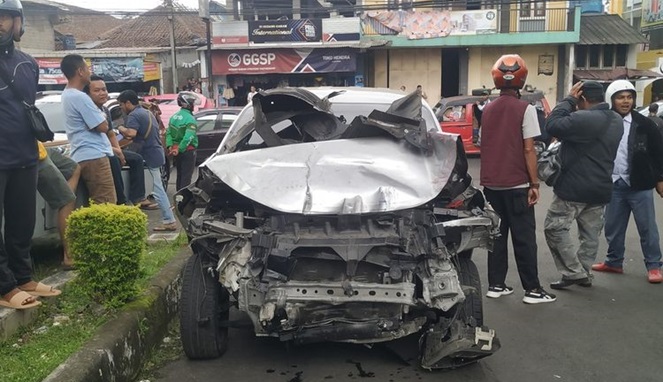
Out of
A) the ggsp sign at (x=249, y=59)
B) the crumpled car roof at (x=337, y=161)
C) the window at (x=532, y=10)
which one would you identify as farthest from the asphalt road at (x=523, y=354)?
the window at (x=532, y=10)

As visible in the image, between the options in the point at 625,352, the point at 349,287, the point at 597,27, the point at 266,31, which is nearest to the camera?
the point at 349,287

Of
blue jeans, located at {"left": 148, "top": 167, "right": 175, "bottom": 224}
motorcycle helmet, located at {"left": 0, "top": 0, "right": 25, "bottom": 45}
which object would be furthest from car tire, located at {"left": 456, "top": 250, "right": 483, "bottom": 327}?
blue jeans, located at {"left": 148, "top": 167, "right": 175, "bottom": 224}

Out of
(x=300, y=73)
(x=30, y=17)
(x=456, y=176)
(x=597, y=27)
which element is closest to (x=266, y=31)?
(x=300, y=73)

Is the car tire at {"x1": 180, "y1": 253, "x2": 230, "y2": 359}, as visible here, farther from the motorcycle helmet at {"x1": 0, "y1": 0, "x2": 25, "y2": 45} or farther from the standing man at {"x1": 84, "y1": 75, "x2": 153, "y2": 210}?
the motorcycle helmet at {"x1": 0, "y1": 0, "x2": 25, "y2": 45}

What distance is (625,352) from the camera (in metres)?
4.17

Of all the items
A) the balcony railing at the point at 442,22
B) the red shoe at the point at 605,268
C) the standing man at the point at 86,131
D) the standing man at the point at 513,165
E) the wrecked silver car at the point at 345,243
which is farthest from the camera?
the balcony railing at the point at 442,22

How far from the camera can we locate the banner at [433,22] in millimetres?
26609

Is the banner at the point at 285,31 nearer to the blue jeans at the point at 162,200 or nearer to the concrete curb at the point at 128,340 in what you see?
the blue jeans at the point at 162,200

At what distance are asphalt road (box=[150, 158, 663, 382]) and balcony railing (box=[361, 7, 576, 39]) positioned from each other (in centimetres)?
2287

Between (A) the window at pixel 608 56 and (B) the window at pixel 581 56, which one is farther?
(A) the window at pixel 608 56

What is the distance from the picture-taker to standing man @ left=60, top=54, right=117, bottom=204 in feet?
17.7

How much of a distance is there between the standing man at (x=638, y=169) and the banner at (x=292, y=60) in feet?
68.0

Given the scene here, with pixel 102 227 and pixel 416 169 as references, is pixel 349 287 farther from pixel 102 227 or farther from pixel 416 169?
pixel 102 227

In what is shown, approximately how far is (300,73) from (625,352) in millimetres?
23088
